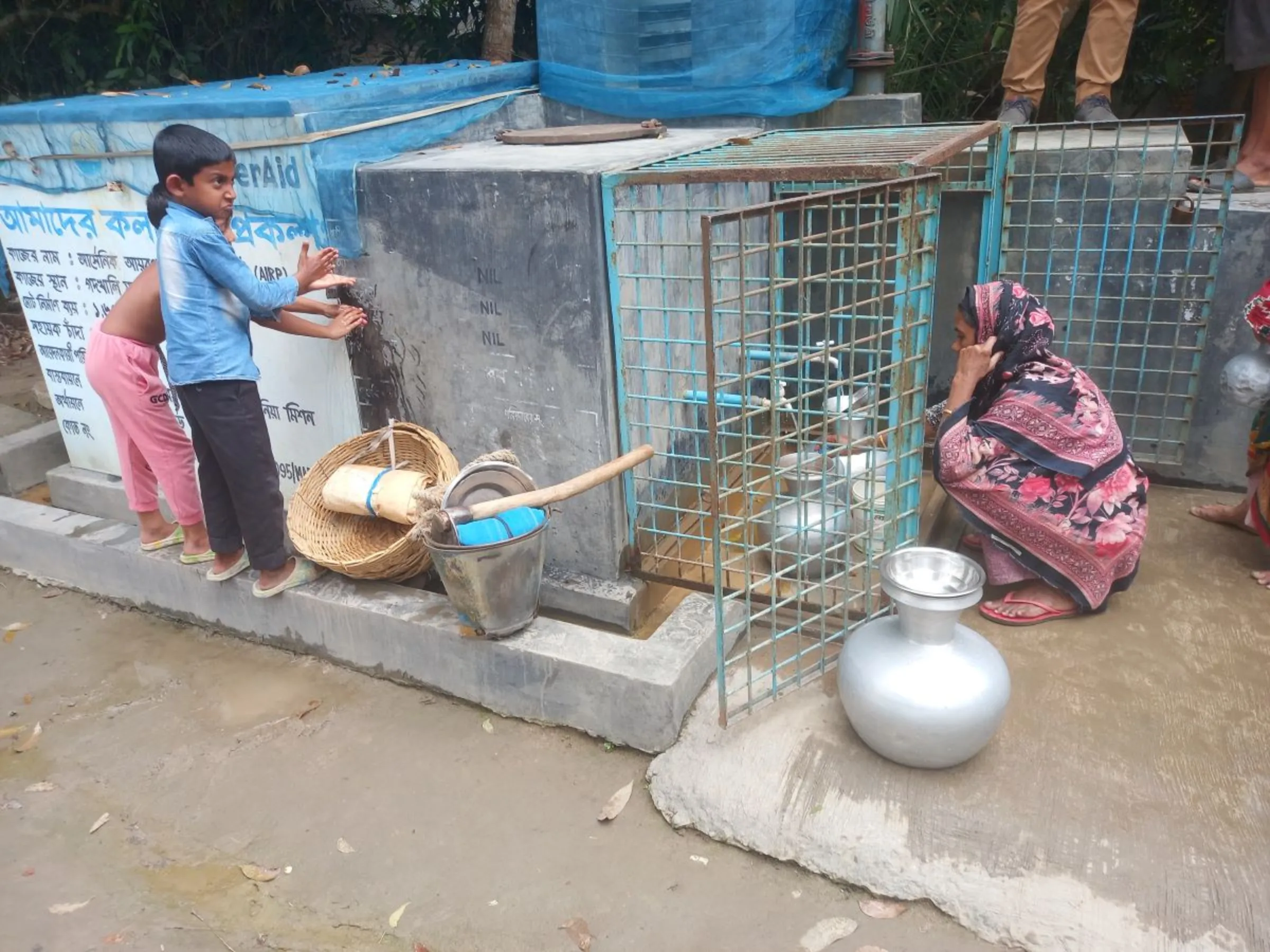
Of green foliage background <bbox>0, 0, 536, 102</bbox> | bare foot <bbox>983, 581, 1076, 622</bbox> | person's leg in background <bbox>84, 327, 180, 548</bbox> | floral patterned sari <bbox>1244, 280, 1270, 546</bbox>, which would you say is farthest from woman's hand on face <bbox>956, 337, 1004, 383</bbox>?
green foliage background <bbox>0, 0, 536, 102</bbox>

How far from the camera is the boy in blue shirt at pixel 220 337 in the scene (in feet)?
10.5

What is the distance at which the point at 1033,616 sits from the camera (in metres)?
3.61

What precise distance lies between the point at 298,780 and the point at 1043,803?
2.48 meters

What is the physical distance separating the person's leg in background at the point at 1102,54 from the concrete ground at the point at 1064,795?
3.01 metres

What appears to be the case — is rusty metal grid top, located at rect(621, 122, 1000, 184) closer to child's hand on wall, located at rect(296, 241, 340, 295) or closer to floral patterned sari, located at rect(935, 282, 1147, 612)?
floral patterned sari, located at rect(935, 282, 1147, 612)

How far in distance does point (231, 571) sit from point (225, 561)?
0.16 feet

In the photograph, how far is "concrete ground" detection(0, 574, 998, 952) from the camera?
257 cm

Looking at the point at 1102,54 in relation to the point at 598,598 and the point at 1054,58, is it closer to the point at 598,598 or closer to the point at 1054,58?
the point at 1054,58

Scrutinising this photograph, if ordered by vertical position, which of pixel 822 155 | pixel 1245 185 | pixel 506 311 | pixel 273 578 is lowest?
pixel 273 578

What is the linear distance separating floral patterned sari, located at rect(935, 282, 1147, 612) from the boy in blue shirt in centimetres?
265

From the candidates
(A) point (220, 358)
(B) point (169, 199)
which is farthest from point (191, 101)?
(A) point (220, 358)

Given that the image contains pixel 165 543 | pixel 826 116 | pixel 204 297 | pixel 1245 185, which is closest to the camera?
pixel 204 297

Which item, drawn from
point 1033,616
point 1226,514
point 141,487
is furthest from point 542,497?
point 1226,514

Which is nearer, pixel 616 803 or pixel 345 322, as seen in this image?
pixel 616 803
